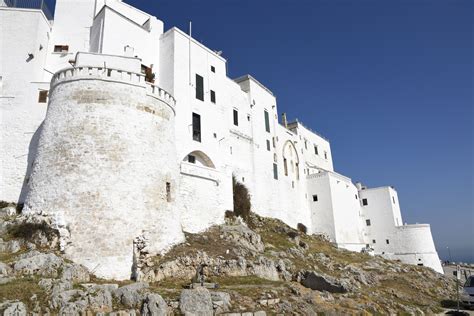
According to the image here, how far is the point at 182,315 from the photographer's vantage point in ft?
44.7

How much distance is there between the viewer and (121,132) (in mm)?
19734

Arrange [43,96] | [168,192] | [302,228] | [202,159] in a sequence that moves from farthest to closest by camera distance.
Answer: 1. [302,228]
2. [202,159]
3. [43,96]
4. [168,192]

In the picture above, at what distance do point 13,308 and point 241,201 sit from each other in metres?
21.9

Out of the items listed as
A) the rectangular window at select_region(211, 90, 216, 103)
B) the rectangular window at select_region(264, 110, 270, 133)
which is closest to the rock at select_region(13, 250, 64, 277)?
the rectangular window at select_region(211, 90, 216, 103)

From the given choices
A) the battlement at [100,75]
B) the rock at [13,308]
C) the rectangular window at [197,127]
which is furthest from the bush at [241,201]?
the rock at [13,308]

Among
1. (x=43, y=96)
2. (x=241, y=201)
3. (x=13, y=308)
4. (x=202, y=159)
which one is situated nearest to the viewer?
(x=13, y=308)

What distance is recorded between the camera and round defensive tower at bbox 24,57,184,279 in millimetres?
17672

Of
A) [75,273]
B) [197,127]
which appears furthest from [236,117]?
[75,273]

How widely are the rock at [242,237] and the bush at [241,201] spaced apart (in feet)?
14.3

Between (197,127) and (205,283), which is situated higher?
(197,127)

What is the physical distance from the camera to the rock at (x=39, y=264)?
1480 centimetres

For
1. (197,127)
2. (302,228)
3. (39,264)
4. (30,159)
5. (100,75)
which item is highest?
(100,75)

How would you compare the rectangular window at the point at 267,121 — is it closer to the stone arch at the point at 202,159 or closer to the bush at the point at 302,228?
the bush at the point at 302,228

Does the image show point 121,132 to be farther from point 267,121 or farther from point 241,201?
point 267,121
